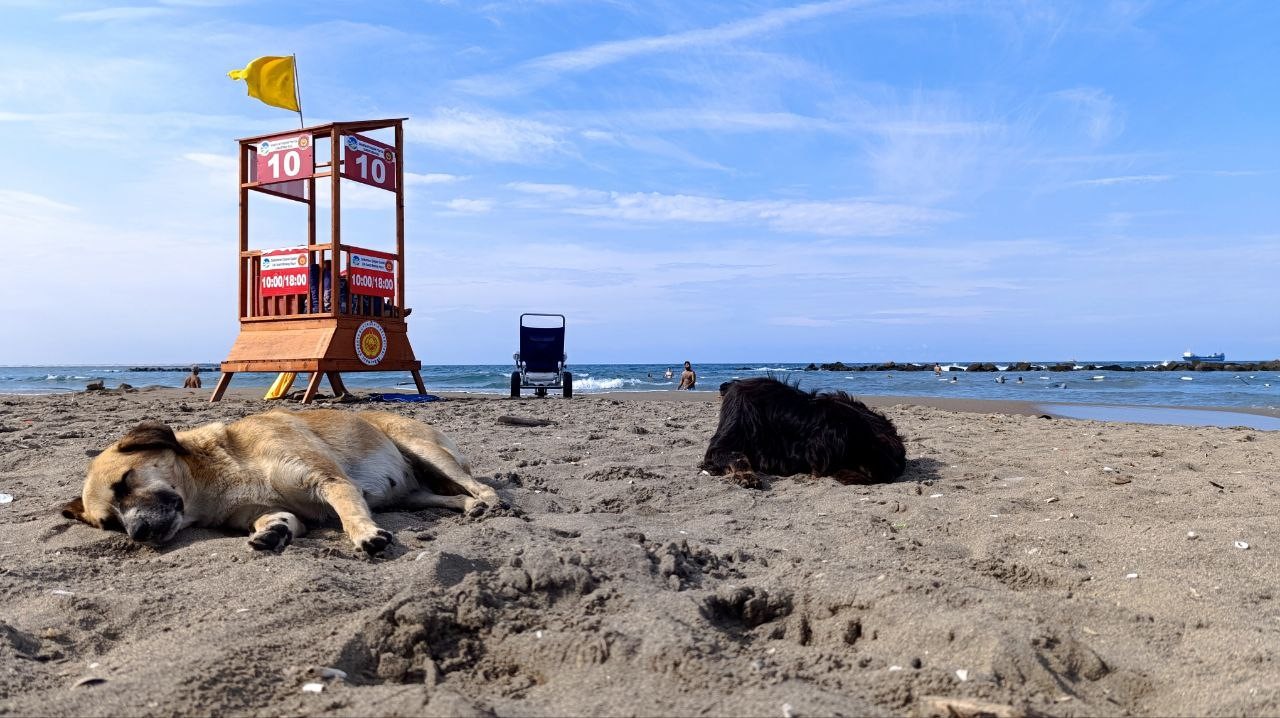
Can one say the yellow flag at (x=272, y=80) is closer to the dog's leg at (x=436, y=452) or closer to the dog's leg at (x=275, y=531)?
the dog's leg at (x=436, y=452)

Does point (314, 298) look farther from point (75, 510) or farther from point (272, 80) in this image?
point (75, 510)

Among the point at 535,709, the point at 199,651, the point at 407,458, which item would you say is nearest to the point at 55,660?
the point at 199,651

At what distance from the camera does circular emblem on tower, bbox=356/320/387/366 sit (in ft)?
36.8

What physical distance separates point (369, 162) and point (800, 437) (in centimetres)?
902

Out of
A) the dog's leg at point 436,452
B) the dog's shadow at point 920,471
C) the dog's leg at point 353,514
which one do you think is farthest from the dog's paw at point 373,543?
the dog's shadow at point 920,471

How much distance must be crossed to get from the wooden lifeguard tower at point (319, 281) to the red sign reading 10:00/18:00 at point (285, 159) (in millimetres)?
15

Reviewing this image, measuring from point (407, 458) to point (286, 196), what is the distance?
958cm

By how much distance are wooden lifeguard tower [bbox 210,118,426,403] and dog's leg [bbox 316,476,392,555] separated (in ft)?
24.4

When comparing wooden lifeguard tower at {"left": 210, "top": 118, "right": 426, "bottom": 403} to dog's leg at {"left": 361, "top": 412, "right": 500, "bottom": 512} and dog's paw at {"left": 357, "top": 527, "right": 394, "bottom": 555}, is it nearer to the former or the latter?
dog's leg at {"left": 361, "top": 412, "right": 500, "bottom": 512}

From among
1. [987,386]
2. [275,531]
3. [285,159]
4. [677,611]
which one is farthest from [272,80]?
[987,386]

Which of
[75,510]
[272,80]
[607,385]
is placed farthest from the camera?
[607,385]

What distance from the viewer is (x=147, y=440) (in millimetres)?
3379

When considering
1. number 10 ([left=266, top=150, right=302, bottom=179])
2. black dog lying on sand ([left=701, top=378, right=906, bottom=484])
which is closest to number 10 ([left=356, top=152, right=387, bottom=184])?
number 10 ([left=266, top=150, right=302, bottom=179])

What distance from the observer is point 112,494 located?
131 inches
